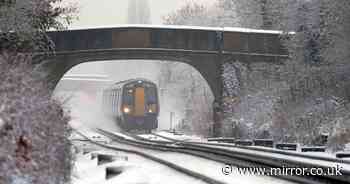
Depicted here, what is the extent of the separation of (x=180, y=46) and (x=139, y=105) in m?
5.99

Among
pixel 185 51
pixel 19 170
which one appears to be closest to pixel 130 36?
pixel 185 51

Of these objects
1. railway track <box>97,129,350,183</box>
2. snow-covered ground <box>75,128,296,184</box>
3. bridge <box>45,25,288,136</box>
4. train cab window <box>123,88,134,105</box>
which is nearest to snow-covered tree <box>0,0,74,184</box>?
snow-covered ground <box>75,128,296,184</box>

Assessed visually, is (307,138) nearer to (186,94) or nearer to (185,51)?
(185,51)

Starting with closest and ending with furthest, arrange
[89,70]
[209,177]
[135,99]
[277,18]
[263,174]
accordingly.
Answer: [209,177]
[263,174]
[135,99]
[277,18]
[89,70]

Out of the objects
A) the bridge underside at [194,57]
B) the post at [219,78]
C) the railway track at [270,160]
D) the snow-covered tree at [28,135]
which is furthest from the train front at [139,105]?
the snow-covered tree at [28,135]

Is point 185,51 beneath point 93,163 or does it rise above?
above

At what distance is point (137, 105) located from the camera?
37.4 meters

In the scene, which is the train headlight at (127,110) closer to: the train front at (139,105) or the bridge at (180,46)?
the train front at (139,105)

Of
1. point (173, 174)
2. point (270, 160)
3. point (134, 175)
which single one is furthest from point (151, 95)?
point (270, 160)

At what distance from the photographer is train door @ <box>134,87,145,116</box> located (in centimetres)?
3728

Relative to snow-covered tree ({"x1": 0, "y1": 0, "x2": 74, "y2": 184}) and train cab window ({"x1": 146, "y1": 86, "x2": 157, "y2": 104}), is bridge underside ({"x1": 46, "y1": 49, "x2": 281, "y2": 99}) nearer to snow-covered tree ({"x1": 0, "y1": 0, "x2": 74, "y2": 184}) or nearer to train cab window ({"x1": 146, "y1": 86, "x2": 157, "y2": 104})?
train cab window ({"x1": 146, "y1": 86, "x2": 157, "y2": 104})

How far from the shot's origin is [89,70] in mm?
169125

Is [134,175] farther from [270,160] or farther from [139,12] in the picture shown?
[139,12]

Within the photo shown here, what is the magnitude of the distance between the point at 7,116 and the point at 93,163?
786 cm
